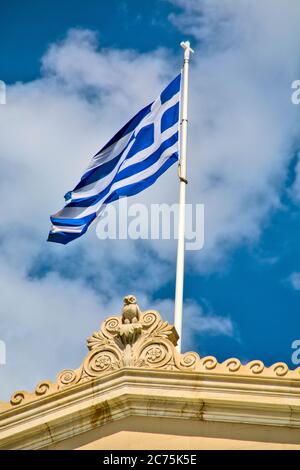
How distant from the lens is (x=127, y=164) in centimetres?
3219

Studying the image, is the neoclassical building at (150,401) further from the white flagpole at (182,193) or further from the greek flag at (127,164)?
the greek flag at (127,164)

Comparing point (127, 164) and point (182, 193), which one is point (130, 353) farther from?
point (127, 164)

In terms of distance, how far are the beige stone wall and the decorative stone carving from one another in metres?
0.85

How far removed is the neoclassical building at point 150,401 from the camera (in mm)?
23688

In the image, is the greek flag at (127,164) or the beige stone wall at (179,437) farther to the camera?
the greek flag at (127,164)

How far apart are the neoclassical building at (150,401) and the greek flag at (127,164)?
22.3 ft

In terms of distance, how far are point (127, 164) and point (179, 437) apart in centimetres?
956

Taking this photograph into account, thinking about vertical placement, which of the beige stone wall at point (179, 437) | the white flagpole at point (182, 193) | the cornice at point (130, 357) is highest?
the white flagpole at point (182, 193)

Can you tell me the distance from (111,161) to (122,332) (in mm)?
8550

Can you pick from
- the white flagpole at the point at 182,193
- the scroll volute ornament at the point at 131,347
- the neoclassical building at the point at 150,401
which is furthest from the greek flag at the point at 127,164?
the neoclassical building at the point at 150,401
